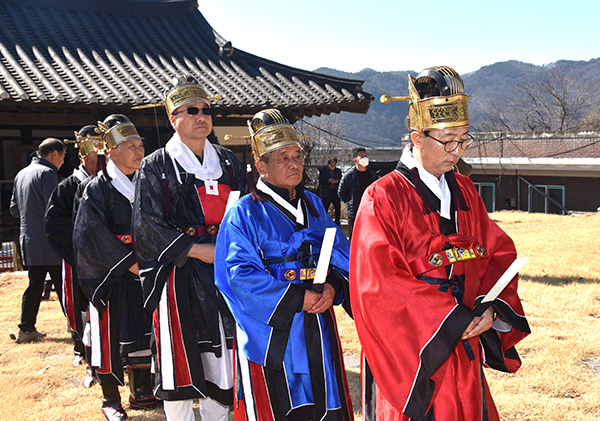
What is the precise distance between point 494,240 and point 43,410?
358cm

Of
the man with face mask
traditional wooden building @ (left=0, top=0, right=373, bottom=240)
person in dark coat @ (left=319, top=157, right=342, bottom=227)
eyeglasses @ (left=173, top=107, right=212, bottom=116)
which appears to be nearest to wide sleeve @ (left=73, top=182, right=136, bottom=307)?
eyeglasses @ (left=173, top=107, right=212, bottom=116)

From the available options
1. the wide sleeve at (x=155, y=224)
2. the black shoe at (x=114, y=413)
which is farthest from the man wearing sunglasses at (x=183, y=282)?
the black shoe at (x=114, y=413)

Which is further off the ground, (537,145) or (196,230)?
(196,230)

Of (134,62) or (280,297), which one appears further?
(134,62)

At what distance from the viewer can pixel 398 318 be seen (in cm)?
230

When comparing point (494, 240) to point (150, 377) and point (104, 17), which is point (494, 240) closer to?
point (150, 377)

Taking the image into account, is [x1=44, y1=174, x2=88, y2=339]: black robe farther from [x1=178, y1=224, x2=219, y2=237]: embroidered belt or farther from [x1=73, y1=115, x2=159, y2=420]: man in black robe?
[x1=178, y1=224, x2=219, y2=237]: embroidered belt

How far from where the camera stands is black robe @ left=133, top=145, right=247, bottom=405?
3213 mm

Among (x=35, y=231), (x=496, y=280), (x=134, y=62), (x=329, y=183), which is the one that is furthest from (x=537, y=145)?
(x=496, y=280)

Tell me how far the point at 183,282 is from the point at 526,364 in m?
3.18

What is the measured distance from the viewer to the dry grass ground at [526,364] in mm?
4059

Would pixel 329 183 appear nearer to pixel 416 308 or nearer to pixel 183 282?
pixel 183 282

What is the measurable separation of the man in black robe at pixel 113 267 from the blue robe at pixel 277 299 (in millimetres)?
1478

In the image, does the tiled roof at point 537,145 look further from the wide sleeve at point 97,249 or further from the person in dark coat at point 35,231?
the wide sleeve at point 97,249
